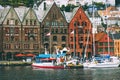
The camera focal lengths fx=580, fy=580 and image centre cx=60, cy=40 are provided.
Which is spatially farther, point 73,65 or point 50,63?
point 73,65

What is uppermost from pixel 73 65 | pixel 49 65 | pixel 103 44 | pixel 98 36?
pixel 98 36

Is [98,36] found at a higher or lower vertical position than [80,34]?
lower

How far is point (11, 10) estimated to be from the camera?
15612 cm

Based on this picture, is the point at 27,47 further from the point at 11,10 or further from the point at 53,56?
the point at 53,56

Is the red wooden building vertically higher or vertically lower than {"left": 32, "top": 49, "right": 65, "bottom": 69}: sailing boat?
higher

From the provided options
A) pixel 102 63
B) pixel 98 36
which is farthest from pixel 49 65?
pixel 98 36

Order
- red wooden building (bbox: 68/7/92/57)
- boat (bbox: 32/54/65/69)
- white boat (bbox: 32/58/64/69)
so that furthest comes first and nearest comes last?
red wooden building (bbox: 68/7/92/57)
boat (bbox: 32/54/65/69)
white boat (bbox: 32/58/64/69)

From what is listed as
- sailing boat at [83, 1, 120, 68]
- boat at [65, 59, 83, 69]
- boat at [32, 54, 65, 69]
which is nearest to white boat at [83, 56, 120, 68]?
sailing boat at [83, 1, 120, 68]

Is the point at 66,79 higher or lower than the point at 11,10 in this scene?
lower

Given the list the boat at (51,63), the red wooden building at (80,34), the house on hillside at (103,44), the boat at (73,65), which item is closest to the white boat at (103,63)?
the boat at (73,65)

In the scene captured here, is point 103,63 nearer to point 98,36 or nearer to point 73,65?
point 73,65

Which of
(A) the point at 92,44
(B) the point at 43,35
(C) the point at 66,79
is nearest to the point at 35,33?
(B) the point at 43,35

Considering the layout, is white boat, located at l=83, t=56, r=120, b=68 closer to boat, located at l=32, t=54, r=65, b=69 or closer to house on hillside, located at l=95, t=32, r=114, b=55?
boat, located at l=32, t=54, r=65, b=69

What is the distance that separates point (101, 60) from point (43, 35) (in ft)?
95.5
